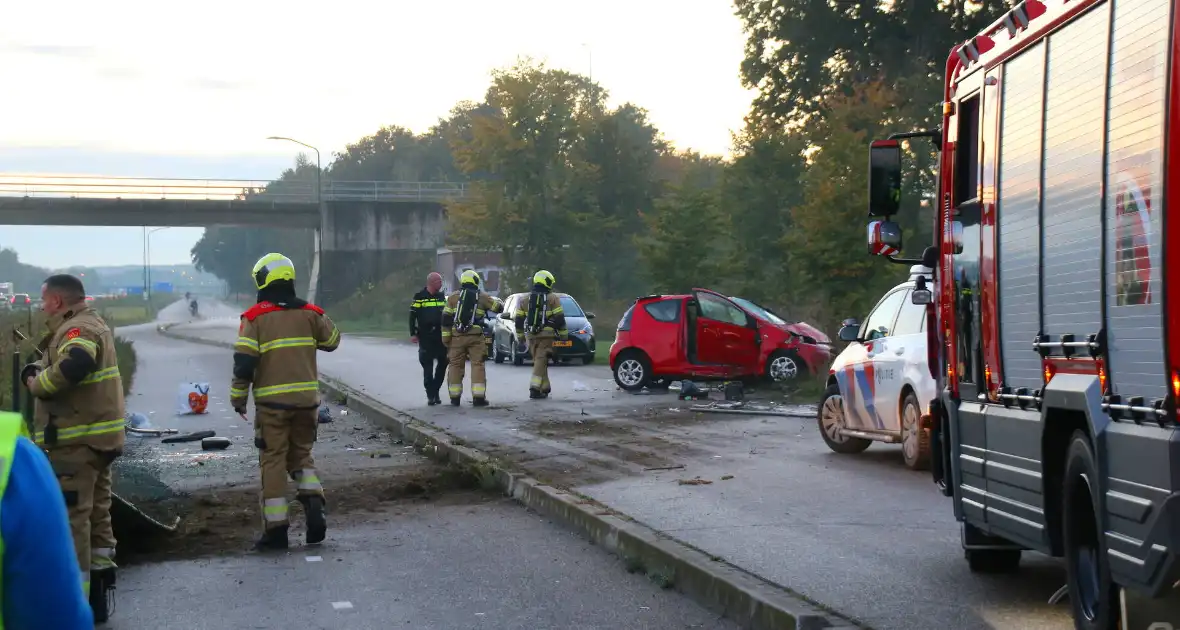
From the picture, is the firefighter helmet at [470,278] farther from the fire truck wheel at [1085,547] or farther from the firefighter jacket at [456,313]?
the fire truck wheel at [1085,547]

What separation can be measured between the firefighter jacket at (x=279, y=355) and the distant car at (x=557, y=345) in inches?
858

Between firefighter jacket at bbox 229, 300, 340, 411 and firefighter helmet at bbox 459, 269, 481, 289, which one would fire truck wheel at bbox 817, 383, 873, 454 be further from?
firefighter helmet at bbox 459, 269, 481, 289

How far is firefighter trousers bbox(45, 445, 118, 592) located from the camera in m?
7.31

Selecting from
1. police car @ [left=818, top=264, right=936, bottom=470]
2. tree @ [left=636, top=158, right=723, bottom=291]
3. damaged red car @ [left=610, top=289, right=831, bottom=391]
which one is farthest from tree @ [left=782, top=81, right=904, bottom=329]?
police car @ [left=818, top=264, right=936, bottom=470]

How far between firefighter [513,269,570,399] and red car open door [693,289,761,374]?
7.64ft

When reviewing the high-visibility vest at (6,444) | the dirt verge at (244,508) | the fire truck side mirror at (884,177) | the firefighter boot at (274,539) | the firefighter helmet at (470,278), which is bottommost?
the dirt verge at (244,508)

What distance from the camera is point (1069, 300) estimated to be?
241 inches

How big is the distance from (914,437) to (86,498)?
7260 millimetres

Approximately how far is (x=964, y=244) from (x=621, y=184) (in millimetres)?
51405

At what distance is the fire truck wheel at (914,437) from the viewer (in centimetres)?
1238

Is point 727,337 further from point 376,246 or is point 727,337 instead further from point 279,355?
point 376,246

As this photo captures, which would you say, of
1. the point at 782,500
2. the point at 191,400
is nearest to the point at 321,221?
the point at 191,400

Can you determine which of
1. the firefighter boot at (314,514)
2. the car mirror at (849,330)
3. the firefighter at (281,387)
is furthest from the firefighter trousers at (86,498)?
the car mirror at (849,330)

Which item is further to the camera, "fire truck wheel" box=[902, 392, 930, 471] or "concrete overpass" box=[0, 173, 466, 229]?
"concrete overpass" box=[0, 173, 466, 229]
